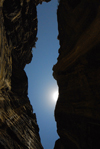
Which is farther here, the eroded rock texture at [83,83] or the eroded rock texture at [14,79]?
the eroded rock texture at [14,79]

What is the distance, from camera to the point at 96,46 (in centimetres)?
746

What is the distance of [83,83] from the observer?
7.61 meters

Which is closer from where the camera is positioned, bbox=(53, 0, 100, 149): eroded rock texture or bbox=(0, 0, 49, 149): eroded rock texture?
bbox=(53, 0, 100, 149): eroded rock texture

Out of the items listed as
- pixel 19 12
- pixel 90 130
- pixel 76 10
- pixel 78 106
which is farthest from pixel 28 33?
pixel 90 130

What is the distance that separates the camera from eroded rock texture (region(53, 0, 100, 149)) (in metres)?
6.50

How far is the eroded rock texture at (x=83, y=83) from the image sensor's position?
21.3ft

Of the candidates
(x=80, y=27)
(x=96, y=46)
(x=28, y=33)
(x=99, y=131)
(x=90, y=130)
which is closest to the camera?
(x=99, y=131)

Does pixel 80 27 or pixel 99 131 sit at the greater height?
pixel 80 27

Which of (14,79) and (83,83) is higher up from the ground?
(14,79)

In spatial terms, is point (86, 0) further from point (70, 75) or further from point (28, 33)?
point (28, 33)

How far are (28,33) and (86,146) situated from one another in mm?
28200

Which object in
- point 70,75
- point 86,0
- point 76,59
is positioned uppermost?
point 86,0

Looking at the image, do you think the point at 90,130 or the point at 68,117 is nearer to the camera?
the point at 90,130

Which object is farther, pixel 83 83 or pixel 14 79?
pixel 14 79
